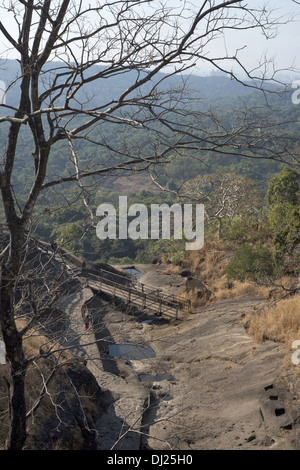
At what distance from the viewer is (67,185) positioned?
45.1m

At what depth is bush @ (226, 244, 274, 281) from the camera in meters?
15.9

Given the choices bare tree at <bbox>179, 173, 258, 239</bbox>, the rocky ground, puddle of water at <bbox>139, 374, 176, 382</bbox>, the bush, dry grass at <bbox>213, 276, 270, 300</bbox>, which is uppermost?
bare tree at <bbox>179, 173, 258, 239</bbox>

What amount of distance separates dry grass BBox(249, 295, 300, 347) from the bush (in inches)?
192

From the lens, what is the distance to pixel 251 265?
1617 centimetres

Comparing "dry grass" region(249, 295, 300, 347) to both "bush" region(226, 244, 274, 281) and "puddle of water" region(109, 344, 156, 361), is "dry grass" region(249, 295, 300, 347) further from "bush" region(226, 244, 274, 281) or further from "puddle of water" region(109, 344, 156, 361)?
"bush" region(226, 244, 274, 281)

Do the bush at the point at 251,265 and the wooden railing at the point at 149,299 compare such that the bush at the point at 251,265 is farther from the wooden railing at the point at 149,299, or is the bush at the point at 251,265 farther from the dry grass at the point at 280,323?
the dry grass at the point at 280,323

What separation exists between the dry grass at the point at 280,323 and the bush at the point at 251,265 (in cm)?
487

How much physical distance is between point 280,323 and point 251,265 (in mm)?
6396

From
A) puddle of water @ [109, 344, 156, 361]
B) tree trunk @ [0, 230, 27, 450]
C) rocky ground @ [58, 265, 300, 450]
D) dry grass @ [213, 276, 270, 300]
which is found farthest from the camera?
dry grass @ [213, 276, 270, 300]

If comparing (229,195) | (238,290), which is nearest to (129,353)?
(238,290)

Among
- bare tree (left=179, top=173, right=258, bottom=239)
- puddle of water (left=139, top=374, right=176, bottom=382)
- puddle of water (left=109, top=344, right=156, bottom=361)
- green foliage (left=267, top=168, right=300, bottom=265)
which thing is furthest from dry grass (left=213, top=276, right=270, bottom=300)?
bare tree (left=179, top=173, right=258, bottom=239)
